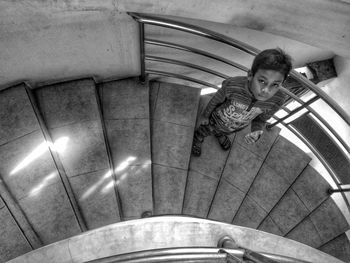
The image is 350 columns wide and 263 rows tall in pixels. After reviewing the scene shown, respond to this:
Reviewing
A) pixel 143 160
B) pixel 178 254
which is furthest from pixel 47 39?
pixel 178 254

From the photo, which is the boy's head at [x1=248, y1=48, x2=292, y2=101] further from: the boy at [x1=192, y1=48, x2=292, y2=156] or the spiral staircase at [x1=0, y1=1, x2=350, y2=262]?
the spiral staircase at [x1=0, y1=1, x2=350, y2=262]

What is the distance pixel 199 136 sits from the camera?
10.0 ft

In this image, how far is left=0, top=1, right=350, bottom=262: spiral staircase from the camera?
2469 millimetres

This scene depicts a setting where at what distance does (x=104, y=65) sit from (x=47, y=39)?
62 centimetres

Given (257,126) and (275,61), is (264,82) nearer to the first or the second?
(275,61)

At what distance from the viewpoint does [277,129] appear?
11.8 feet

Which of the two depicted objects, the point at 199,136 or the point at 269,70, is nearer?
the point at 269,70

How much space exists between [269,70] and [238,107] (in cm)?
49

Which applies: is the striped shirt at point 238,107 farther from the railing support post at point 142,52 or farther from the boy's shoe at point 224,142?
the railing support post at point 142,52

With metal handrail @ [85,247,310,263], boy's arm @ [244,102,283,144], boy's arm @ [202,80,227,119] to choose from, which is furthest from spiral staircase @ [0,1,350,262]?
boy's arm @ [244,102,283,144]

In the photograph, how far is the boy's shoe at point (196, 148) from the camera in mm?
3183

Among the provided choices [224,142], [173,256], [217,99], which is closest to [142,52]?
[217,99]

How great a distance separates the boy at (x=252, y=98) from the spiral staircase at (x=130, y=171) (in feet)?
1.76

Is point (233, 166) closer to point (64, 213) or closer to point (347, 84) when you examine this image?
point (347, 84)
